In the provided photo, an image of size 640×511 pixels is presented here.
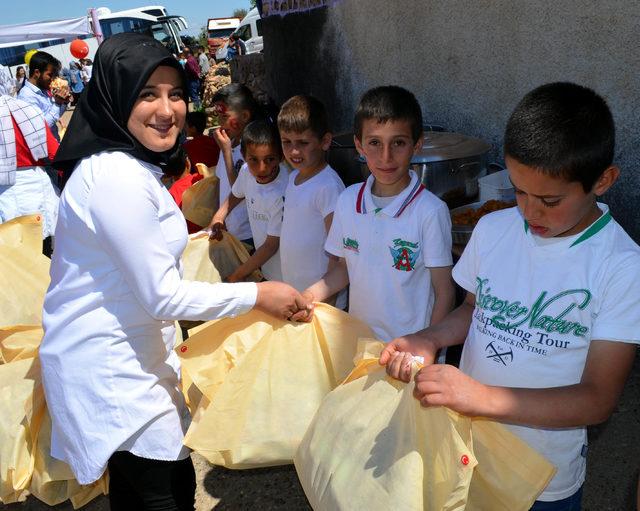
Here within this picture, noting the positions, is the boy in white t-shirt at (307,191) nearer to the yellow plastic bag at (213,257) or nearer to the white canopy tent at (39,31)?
the yellow plastic bag at (213,257)

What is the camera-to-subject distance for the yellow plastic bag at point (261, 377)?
183 cm

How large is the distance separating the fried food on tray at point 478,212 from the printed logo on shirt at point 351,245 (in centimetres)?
57

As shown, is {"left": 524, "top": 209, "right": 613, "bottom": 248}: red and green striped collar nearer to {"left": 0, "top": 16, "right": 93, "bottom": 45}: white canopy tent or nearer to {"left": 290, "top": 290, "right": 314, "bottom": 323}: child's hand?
{"left": 290, "top": 290, "right": 314, "bottom": 323}: child's hand

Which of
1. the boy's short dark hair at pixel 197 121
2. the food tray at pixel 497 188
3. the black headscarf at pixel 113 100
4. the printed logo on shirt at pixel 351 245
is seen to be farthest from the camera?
the boy's short dark hair at pixel 197 121

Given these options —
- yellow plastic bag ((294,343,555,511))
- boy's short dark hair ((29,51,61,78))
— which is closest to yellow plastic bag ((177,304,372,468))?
yellow plastic bag ((294,343,555,511))

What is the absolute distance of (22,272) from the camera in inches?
116

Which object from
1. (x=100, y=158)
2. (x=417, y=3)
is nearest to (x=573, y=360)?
(x=100, y=158)

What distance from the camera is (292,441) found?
183 centimetres

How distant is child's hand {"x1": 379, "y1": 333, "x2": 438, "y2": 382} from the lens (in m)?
1.44

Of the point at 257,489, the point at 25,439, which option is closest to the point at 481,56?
the point at 257,489

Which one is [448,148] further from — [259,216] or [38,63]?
[38,63]

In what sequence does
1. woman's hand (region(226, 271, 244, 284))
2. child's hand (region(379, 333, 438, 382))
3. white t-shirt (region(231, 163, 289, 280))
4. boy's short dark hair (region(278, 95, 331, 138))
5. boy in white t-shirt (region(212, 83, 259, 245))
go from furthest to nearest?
boy in white t-shirt (region(212, 83, 259, 245))
woman's hand (region(226, 271, 244, 284))
white t-shirt (region(231, 163, 289, 280))
boy's short dark hair (region(278, 95, 331, 138))
child's hand (region(379, 333, 438, 382))

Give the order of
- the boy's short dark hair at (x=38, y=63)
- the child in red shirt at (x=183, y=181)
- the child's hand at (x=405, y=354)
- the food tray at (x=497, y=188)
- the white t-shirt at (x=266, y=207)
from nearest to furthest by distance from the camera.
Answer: the child's hand at (x=405, y=354) < the food tray at (x=497, y=188) < the white t-shirt at (x=266, y=207) < the child in red shirt at (x=183, y=181) < the boy's short dark hair at (x=38, y=63)

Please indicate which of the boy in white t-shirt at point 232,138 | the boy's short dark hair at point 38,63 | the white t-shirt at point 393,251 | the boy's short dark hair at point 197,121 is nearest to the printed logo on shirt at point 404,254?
→ the white t-shirt at point 393,251
